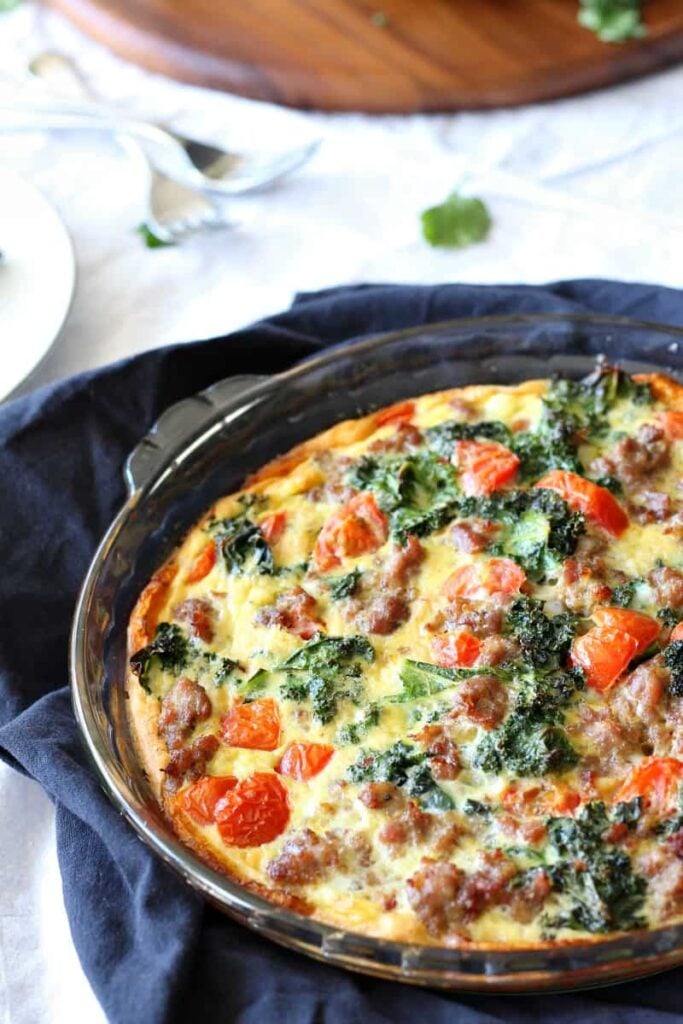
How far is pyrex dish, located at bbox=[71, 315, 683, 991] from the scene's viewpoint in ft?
12.9

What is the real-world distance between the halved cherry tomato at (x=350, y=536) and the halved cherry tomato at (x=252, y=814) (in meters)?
0.85

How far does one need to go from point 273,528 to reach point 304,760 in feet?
3.08

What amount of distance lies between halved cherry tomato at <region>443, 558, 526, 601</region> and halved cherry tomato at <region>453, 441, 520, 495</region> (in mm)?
348

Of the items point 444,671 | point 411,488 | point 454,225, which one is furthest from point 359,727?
point 454,225

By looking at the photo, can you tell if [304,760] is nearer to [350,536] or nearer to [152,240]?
[350,536]

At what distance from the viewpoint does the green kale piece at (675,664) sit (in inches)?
148

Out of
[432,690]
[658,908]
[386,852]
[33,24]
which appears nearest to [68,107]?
[33,24]

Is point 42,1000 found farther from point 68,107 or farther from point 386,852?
point 68,107

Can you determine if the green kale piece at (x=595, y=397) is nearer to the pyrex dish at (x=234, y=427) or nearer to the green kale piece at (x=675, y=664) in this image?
the pyrex dish at (x=234, y=427)

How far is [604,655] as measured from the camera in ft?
12.6

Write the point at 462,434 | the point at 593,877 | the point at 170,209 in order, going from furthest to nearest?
1. the point at 170,209
2. the point at 462,434
3. the point at 593,877

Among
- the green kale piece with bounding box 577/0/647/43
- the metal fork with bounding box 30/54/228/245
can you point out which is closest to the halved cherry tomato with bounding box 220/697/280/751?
the metal fork with bounding box 30/54/228/245

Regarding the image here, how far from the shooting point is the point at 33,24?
7137 millimetres

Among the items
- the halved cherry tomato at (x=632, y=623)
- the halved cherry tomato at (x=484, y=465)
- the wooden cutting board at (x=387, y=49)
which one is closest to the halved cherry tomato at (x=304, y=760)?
the halved cherry tomato at (x=632, y=623)
